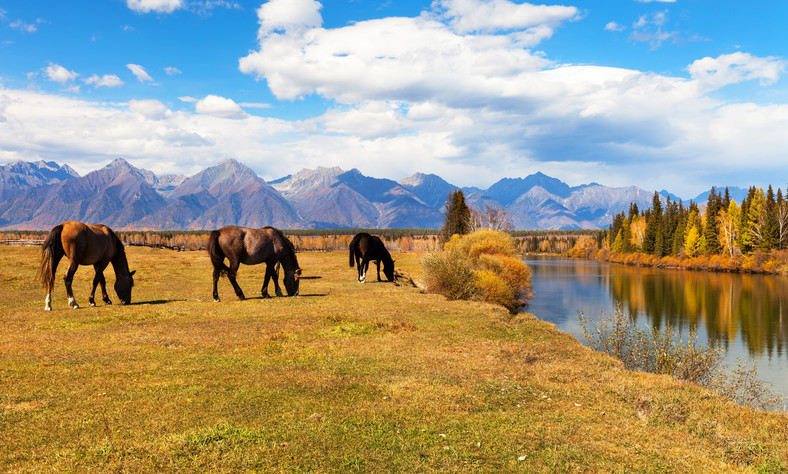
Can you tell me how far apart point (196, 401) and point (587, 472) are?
7.46m

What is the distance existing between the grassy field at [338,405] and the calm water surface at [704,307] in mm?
17150

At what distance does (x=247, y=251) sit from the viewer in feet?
78.9

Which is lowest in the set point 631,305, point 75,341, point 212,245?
point 631,305

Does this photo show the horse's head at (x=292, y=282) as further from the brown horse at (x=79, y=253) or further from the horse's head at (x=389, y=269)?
the horse's head at (x=389, y=269)

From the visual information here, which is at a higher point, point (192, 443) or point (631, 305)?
point (192, 443)

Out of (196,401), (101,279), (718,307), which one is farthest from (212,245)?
(718,307)

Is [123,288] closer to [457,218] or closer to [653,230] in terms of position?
[457,218]

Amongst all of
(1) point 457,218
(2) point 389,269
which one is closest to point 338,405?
(2) point 389,269

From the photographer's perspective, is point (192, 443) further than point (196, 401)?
No

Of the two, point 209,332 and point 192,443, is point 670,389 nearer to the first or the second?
point 192,443

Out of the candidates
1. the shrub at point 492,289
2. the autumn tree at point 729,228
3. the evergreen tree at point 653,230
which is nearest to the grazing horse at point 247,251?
the shrub at point 492,289

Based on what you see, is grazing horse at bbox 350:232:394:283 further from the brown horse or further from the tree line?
the tree line

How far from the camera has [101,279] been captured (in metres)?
22.8

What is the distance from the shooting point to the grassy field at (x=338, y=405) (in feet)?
A: 24.5
